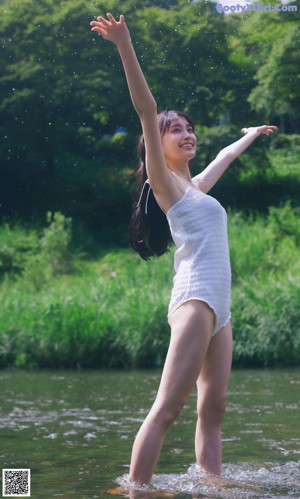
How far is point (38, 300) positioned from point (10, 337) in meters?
1.62

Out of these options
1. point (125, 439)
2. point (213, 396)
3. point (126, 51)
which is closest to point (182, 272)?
point (213, 396)

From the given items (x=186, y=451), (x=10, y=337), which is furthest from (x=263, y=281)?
(x=186, y=451)

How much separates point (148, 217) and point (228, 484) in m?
1.06

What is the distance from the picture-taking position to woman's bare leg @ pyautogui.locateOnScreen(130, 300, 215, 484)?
3945 mm

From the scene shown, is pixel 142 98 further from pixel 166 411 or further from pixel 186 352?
pixel 166 411

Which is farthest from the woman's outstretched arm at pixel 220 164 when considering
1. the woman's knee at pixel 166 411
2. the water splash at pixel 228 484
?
the water splash at pixel 228 484

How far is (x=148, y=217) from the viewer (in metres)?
4.29

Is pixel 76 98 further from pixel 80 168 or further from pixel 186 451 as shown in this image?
pixel 186 451

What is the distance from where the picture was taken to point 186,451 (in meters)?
5.57

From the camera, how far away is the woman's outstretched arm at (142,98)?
153 inches

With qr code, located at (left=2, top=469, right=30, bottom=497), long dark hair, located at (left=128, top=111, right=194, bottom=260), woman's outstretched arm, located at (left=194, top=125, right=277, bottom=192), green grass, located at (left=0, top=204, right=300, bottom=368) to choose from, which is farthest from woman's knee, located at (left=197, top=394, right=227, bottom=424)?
green grass, located at (left=0, top=204, right=300, bottom=368)

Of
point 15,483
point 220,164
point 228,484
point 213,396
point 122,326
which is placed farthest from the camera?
point 122,326

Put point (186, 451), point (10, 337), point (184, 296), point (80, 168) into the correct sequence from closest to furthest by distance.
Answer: point (184, 296) < point (186, 451) < point (10, 337) < point (80, 168)

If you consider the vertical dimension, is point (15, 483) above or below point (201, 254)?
below
